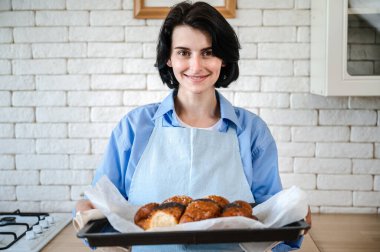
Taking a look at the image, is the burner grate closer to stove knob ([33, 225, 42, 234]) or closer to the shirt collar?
stove knob ([33, 225, 42, 234])

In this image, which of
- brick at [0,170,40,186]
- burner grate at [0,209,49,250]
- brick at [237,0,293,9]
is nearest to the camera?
burner grate at [0,209,49,250]

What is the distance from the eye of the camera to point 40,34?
180cm

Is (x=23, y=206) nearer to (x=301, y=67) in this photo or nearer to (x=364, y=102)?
(x=301, y=67)

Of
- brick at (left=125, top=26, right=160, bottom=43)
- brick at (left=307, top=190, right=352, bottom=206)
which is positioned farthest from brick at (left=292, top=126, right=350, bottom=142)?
brick at (left=125, top=26, right=160, bottom=43)

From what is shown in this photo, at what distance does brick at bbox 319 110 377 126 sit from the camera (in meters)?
1.80

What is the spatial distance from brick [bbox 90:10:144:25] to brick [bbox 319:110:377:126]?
834 mm

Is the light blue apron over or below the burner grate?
over

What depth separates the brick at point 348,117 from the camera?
180cm

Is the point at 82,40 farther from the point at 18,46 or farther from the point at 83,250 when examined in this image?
the point at 83,250

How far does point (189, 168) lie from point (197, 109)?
207 millimetres

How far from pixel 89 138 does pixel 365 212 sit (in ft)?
3.90

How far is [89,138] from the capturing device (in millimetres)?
1829

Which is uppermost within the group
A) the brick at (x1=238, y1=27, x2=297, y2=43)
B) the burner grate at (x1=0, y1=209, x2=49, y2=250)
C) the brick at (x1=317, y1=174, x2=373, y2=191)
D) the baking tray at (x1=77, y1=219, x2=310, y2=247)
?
the brick at (x1=238, y1=27, x2=297, y2=43)

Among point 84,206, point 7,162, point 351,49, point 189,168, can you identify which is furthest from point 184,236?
point 7,162
